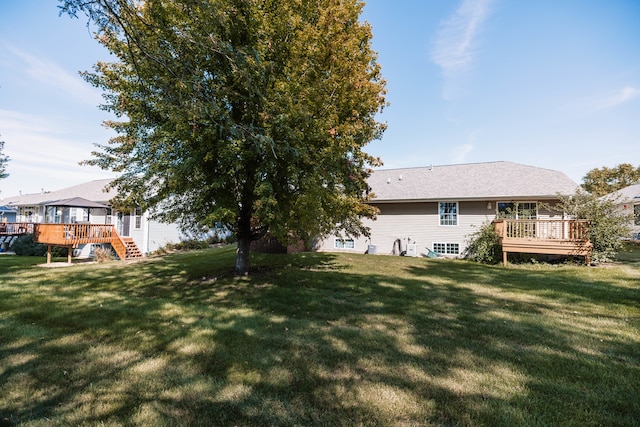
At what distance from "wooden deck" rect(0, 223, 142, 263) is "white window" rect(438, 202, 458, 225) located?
18.5m

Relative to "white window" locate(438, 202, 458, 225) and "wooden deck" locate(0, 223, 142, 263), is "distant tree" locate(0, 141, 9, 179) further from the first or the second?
"white window" locate(438, 202, 458, 225)

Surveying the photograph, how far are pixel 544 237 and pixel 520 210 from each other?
209cm

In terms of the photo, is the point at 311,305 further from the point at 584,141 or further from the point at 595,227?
the point at 584,141

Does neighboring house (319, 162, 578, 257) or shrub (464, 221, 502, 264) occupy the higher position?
neighboring house (319, 162, 578, 257)

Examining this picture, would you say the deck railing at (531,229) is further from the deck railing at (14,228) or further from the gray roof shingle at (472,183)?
the deck railing at (14,228)

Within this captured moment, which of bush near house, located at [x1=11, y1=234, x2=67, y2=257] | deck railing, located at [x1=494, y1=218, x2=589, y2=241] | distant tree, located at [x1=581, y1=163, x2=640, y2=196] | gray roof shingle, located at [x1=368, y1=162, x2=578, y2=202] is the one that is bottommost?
bush near house, located at [x1=11, y1=234, x2=67, y2=257]

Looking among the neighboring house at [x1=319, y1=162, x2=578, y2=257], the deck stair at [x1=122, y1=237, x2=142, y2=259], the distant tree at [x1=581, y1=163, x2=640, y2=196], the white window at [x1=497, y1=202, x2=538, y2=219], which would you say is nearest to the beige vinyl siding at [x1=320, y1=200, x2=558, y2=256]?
the neighboring house at [x1=319, y1=162, x2=578, y2=257]

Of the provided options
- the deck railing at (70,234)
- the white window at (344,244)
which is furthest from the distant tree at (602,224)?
the deck railing at (70,234)

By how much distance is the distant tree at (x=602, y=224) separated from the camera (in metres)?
12.9

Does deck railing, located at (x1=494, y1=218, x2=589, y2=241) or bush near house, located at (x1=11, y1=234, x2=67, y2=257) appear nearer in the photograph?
deck railing, located at (x1=494, y1=218, x2=589, y2=241)

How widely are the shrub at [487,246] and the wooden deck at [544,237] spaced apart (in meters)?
0.44

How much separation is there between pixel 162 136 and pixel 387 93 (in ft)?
30.4

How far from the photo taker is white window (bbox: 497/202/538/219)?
1555cm

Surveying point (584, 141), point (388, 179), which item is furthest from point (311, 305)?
point (584, 141)
